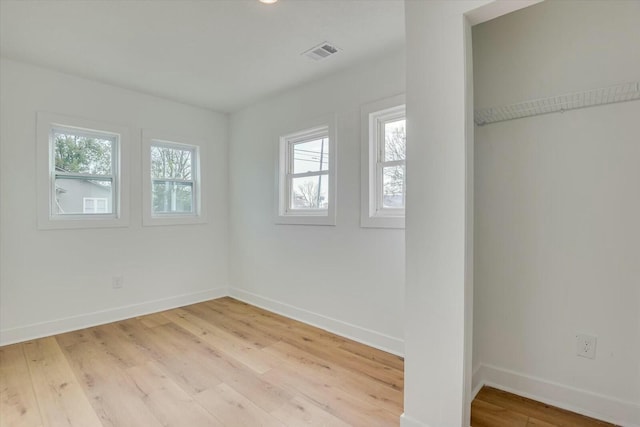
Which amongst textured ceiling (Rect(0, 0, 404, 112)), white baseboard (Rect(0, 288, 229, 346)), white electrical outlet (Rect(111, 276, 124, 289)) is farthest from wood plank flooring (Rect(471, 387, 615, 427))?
white electrical outlet (Rect(111, 276, 124, 289))

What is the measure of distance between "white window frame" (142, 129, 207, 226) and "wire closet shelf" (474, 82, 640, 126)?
3.28 meters

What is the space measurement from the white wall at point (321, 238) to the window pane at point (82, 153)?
145cm

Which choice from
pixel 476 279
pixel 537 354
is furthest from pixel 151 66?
pixel 537 354

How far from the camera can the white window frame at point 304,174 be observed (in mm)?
3068

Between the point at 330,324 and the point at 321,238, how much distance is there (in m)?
0.85

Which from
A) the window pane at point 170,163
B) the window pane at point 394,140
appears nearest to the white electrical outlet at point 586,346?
the window pane at point 394,140

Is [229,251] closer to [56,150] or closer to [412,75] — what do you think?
[56,150]

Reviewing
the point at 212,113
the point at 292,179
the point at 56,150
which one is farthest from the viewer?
the point at 212,113

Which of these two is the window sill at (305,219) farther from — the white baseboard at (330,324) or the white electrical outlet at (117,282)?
the white electrical outlet at (117,282)

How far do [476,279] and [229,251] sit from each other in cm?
320

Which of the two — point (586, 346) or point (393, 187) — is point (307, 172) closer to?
point (393, 187)

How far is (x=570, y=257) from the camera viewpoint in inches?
72.9

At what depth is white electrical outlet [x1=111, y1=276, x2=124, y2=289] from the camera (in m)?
3.37

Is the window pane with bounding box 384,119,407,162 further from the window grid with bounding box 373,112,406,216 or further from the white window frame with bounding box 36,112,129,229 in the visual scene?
the white window frame with bounding box 36,112,129,229
